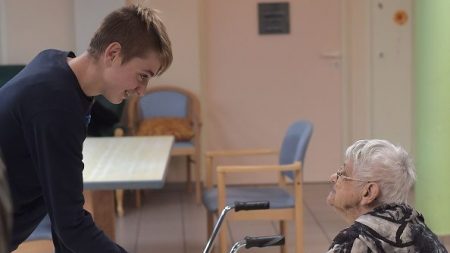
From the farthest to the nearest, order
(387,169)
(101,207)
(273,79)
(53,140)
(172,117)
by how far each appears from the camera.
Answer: (273,79) < (172,117) < (101,207) < (387,169) < (53,140)

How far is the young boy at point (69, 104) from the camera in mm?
1541

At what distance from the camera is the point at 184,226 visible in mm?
5035

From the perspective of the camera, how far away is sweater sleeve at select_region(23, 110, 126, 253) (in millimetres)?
1526

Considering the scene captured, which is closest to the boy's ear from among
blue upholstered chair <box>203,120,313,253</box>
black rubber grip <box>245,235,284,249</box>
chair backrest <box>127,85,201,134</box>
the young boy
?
the young boy

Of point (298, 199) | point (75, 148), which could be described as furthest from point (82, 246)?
point (298, 199)

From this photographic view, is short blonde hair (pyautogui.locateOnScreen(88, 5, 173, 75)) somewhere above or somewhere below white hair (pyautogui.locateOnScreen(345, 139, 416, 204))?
above

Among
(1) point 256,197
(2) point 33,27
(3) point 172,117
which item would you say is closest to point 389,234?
(1) point 256,197

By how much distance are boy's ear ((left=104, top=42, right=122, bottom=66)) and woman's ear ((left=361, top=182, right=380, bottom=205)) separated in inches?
28.9

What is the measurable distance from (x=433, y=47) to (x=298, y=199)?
1377 mm

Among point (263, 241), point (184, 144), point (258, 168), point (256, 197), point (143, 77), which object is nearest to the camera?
point (143, 77)

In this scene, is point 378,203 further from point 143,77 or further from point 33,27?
point 33,27

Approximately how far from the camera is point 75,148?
5.17 feet

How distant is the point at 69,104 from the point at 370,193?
806 mm

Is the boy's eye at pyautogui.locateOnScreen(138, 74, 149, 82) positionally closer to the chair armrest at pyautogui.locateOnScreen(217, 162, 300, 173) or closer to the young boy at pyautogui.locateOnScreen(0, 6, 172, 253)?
the young boy at pyautogui.locateOnScreen(0, 6, 172, 253)
